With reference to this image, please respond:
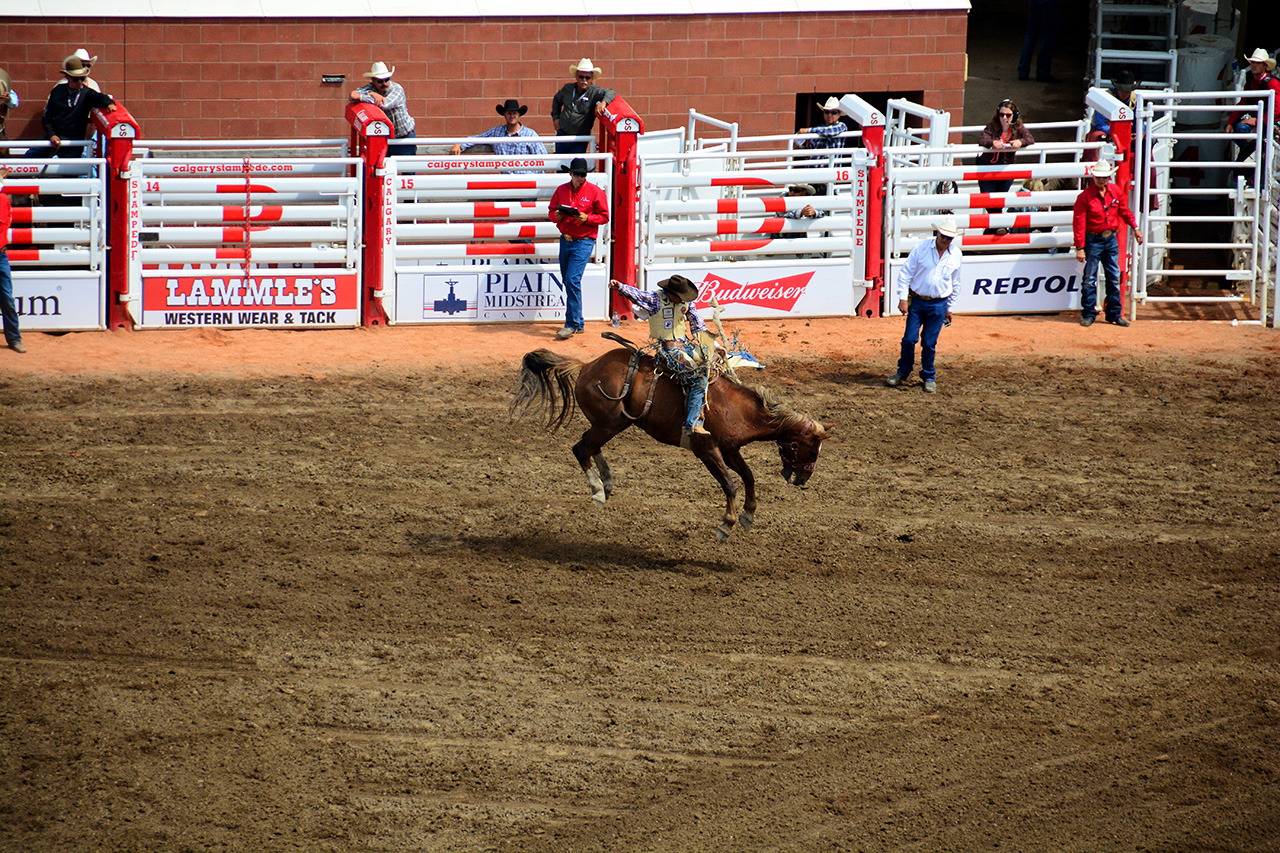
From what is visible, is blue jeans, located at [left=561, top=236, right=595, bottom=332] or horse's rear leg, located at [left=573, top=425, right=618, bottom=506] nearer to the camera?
horse's rear leg, located at [left=573, top=425, right=618, bottom=506]

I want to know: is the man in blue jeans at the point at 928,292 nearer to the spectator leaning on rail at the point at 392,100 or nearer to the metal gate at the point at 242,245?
the metal gate at the point at 242,245

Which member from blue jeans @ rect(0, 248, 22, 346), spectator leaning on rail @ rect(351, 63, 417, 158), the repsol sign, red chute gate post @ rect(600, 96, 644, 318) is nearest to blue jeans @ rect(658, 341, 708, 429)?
red chute gate post @ rect(600, 96, 644, 318)

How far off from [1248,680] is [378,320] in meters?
10.1

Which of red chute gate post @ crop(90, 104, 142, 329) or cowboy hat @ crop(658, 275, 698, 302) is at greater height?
red chute gate post @ crop(90, 104, 142, 329)

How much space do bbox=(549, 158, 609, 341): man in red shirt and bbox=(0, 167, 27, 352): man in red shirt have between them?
528cm

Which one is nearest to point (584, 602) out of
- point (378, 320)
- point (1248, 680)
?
point (1248, 680)

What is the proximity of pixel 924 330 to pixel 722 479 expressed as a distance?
495 cm

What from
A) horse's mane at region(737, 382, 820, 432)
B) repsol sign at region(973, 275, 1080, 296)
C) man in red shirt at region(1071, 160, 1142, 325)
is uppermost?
man in red shirt at region(1071, 160, 1142, 325)

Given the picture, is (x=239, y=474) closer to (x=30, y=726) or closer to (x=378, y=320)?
(x=30, y=726)

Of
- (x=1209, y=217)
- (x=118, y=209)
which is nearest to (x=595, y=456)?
(x=118, y=209)

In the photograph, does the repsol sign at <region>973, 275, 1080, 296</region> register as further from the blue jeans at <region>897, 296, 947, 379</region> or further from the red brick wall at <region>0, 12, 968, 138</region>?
the red brick wall at <region>0, 12, 968, 138</region>

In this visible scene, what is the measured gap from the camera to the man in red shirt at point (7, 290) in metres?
12.5

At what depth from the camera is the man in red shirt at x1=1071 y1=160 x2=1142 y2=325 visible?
14.4 meters

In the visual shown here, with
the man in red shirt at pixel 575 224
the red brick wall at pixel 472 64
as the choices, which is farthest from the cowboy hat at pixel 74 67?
the man in red shirt at pixel 575 224
